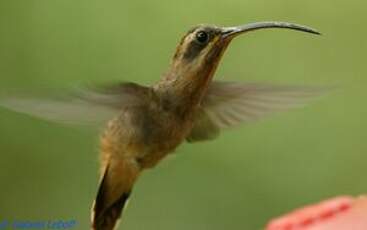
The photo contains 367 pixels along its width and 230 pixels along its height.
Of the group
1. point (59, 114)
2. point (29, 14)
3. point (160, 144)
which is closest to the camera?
point (59, 114)

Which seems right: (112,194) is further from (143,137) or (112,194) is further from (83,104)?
(83,104)

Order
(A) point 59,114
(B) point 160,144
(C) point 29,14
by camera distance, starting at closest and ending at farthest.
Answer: (A) point 59,114
(B) point 160,144
(C) point 29,14

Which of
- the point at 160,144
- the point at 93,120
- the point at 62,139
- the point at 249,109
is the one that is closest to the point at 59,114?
the point at 93,120

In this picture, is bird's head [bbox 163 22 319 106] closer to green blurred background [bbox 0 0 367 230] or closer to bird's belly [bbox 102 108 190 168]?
bird's belly [bbox 102 108 190 168]

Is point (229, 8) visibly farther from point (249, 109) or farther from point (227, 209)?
point (249, 109)

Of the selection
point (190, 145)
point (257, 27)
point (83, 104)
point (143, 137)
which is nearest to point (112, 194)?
point (143, 137)

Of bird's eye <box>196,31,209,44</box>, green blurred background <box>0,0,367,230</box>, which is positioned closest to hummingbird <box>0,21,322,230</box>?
bird's eye <box>196,31,209,44</box>

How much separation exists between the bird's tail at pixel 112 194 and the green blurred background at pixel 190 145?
0.80 meters

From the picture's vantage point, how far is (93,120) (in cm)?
134

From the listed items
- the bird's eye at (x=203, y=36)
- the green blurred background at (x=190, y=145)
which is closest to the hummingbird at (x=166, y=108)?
the bird's eye at (x=203, y=36)

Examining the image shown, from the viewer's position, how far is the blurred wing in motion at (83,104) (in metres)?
1.22

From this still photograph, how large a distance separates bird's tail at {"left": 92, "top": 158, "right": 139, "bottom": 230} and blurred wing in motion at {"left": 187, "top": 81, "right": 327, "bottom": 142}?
5.2 inches

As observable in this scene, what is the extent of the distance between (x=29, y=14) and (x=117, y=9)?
0.75 ft

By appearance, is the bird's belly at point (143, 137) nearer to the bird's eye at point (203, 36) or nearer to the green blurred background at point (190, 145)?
the bird's eye at point (203, 36)
